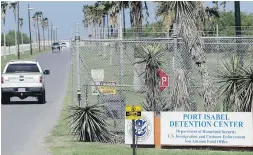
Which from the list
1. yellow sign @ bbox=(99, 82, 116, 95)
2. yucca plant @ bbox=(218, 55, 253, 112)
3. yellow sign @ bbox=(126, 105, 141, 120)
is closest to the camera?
yellow sign @ bbox=(126, 105, 141, 120)

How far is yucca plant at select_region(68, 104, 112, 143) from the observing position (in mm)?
14227

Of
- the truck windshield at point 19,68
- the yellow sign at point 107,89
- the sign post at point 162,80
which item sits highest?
the truck windshield at point 19,68

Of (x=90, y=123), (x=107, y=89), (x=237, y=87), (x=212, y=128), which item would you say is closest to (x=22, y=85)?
(x=107, y=89)

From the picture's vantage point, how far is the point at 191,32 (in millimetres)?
14781

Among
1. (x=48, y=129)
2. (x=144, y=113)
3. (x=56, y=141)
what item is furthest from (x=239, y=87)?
(x=48, y=129)

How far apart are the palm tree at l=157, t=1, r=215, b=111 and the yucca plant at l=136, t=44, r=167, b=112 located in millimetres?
664

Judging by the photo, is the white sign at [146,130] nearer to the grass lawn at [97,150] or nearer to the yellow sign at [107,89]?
the grass lawn at [97,150]

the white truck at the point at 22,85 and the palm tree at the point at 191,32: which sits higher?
the palm tree at the point at 191,32

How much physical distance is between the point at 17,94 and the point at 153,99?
11668mm

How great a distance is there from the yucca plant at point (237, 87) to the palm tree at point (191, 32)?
2.29 ft

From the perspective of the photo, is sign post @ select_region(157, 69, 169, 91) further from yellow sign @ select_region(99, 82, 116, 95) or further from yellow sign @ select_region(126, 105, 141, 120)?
yellow sign @ select_region(126, 105, 141, 120)

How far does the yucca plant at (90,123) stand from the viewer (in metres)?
14.2

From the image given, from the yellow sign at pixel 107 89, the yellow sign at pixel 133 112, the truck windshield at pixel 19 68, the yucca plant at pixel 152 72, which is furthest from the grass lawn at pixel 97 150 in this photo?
the truck windshield at pixel 19 68

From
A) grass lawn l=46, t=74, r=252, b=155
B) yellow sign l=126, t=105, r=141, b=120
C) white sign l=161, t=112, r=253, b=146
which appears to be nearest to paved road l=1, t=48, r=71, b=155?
grass lawn l=46, t=74, r=252, b=155
